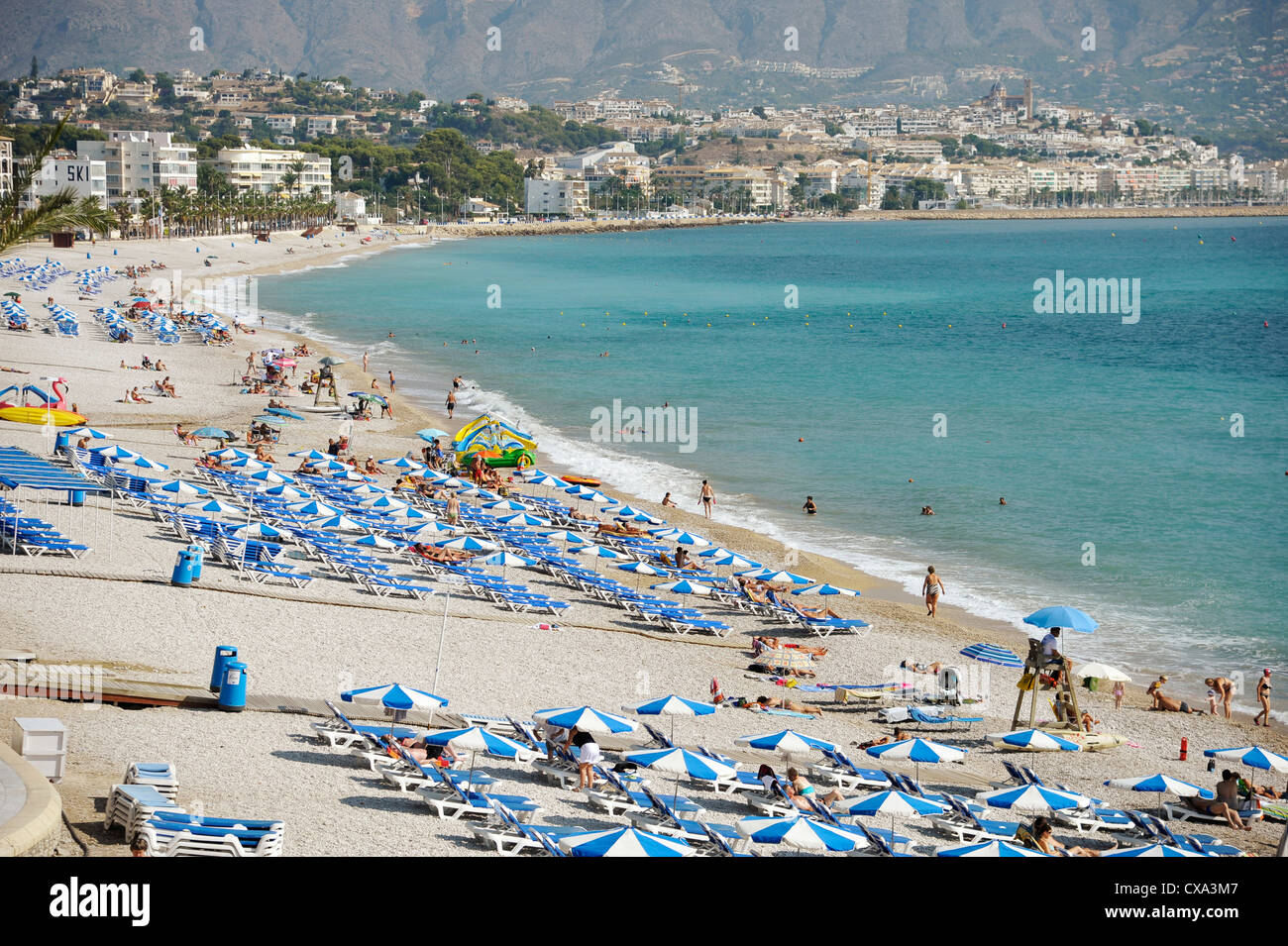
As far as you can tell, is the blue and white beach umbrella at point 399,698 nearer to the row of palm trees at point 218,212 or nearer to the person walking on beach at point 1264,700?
the person walking on beach at point 1264,700

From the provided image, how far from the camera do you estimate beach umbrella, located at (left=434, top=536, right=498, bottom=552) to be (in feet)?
66.6

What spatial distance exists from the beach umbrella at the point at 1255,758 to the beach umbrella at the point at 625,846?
7.14 m

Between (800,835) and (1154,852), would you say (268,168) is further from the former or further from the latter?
(1154,852)

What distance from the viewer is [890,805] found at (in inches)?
452

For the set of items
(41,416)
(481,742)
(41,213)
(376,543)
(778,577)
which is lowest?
(778,577)

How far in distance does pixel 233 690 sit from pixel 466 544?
7.95 metres

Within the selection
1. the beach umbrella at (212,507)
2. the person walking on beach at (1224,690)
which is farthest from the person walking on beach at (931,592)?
the beach umbrella at (212,507)

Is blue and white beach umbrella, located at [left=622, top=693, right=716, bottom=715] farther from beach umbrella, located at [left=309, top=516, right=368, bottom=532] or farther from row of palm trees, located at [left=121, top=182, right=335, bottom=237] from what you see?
row of palm trees, located at [left=121, top=182, right=335, bottom=237]

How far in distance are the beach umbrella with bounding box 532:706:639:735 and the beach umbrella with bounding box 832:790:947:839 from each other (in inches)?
84.4

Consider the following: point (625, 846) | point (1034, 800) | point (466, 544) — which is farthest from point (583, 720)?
point (466, 544)

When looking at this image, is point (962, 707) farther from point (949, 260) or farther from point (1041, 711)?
point (949, 260)

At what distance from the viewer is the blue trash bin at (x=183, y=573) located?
16656mm
